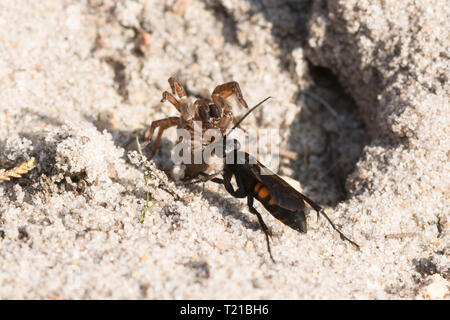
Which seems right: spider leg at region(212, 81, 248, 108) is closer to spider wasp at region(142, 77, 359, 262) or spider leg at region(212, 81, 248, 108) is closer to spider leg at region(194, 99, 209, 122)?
spider wasp at region(142, 77, 359, 262)

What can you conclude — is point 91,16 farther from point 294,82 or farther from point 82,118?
point 294,82

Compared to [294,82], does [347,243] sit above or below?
below

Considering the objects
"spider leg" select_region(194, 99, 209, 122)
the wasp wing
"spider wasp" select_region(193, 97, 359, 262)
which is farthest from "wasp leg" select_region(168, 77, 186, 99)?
the wasp wing

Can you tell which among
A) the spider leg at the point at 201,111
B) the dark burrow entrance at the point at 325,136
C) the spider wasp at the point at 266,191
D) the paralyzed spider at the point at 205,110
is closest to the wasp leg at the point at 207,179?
the spider wasp at the point at 266,191

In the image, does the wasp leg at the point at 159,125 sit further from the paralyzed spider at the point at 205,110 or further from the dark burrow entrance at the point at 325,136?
the dark burrow entrance at the point at 325,136

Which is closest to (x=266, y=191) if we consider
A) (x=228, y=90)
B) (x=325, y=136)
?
(x=228, y=90)
